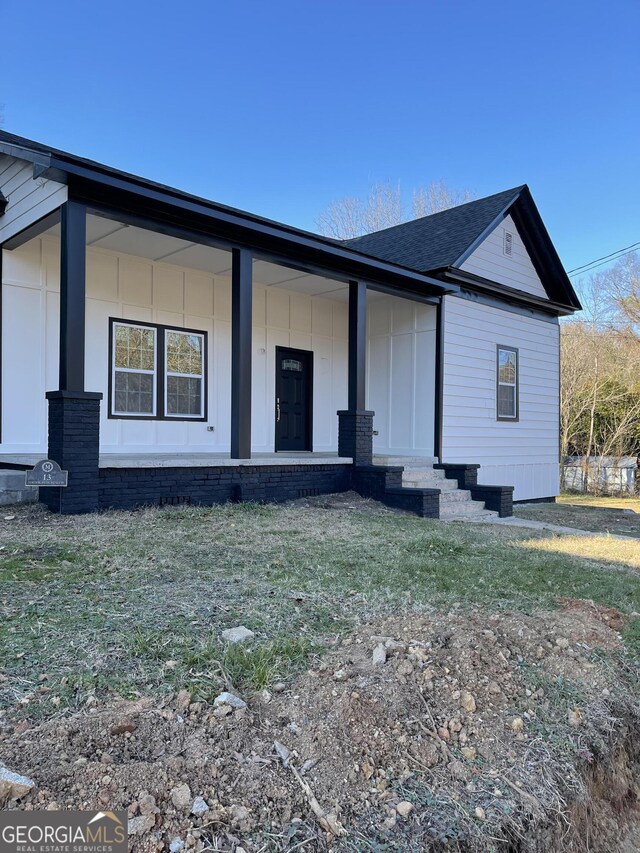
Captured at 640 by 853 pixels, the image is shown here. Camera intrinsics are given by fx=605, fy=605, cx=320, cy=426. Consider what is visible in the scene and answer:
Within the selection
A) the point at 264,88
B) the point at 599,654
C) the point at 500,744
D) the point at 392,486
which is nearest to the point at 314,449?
the point at 392,486

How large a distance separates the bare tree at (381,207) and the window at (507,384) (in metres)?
17.6

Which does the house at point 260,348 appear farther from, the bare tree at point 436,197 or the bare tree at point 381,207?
the bare tree at point 436,197

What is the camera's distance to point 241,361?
795cm

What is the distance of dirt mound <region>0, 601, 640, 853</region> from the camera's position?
192 cm

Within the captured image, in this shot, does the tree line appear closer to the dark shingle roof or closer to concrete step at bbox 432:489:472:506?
the dark shingle roof

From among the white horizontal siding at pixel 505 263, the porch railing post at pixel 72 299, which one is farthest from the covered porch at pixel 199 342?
the white horizontal siding at pixel 505 263

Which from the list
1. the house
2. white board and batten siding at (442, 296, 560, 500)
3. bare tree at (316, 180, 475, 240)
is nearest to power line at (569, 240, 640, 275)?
bare tree at (316, 180, 475, 240)

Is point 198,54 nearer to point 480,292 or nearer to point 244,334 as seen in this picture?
point 480,292

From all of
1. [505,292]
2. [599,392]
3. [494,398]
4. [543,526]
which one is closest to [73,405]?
[543,526]

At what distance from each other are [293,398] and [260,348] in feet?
4.19

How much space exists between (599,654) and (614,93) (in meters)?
16.2

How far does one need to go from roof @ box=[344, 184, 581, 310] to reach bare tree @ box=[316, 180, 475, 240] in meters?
14.6

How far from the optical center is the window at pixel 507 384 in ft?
40.3

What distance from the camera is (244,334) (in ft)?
26.3
